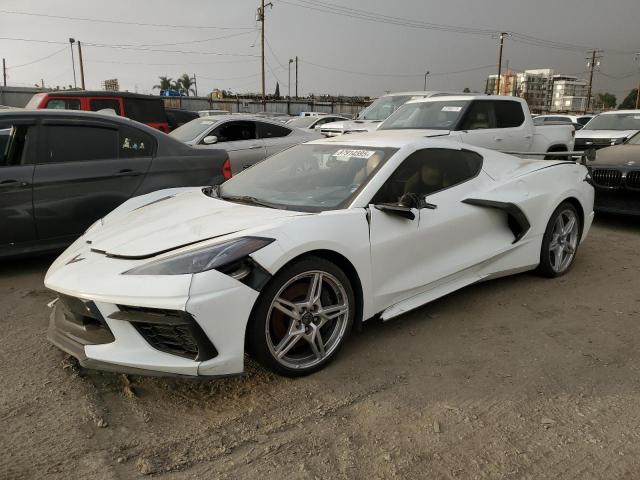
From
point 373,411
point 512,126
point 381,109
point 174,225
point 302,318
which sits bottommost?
point 373,411

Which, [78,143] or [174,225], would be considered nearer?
[174,225]

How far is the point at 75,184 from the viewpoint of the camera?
488 cm

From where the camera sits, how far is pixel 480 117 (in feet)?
27.3

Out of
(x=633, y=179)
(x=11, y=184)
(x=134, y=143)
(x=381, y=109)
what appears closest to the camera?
(x=11, y=184)

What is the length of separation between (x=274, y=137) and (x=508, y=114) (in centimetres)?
390

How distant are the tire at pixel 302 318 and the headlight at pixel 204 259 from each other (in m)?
0.22

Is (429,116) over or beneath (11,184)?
over

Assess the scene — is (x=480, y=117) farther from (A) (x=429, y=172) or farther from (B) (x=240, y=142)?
(A) (x=429, y=172)

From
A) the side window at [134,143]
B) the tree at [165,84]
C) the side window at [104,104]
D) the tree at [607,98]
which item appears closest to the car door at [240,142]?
the side window at [134,143]

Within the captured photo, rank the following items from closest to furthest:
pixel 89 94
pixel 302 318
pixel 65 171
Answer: pixel 302 318 < pixel 65 171 < pixel 89 94

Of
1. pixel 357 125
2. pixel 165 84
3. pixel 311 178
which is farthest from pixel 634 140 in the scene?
pixel 165 84

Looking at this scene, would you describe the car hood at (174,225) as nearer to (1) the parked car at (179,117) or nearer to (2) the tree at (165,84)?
(1) the parked car at (179,117)

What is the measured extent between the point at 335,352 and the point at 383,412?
1.81ft

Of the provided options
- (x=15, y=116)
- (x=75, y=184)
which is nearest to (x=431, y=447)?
(x=75, y=184)
